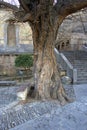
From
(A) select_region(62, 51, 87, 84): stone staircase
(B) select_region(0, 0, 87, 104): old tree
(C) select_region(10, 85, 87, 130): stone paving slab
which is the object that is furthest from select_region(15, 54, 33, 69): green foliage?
(C) select_region(10, 85, 87, 130): stone paving slab

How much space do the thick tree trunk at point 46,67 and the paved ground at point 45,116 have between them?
76 cm

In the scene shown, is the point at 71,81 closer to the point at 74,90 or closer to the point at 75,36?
the point at 74,90

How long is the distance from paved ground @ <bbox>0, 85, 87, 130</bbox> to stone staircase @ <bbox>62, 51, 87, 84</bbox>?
22.0 ft

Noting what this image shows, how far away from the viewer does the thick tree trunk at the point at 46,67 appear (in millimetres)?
11555

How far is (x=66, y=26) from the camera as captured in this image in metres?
28.0

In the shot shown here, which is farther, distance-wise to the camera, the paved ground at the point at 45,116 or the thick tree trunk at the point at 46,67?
the thick tree trunk at the point at 46,67

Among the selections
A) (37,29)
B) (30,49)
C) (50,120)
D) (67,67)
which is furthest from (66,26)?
(50,120)

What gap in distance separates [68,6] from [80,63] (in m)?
9.90

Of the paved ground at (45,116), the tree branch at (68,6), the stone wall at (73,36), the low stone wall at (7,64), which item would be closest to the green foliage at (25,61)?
the low stone wall at (7,64)

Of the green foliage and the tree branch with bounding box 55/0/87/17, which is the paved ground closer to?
the tree branch with bounding box 55/0/87/17

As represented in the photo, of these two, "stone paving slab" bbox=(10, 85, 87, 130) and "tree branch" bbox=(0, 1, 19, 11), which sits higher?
"tree branch" bbox=(0, 1, 19, 11)

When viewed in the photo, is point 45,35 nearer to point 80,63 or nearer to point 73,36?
point 80,63

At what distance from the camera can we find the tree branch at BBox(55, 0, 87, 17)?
10.8m

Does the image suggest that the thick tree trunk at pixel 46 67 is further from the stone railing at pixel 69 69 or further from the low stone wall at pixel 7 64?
the low stone wall at pixel 7 64
